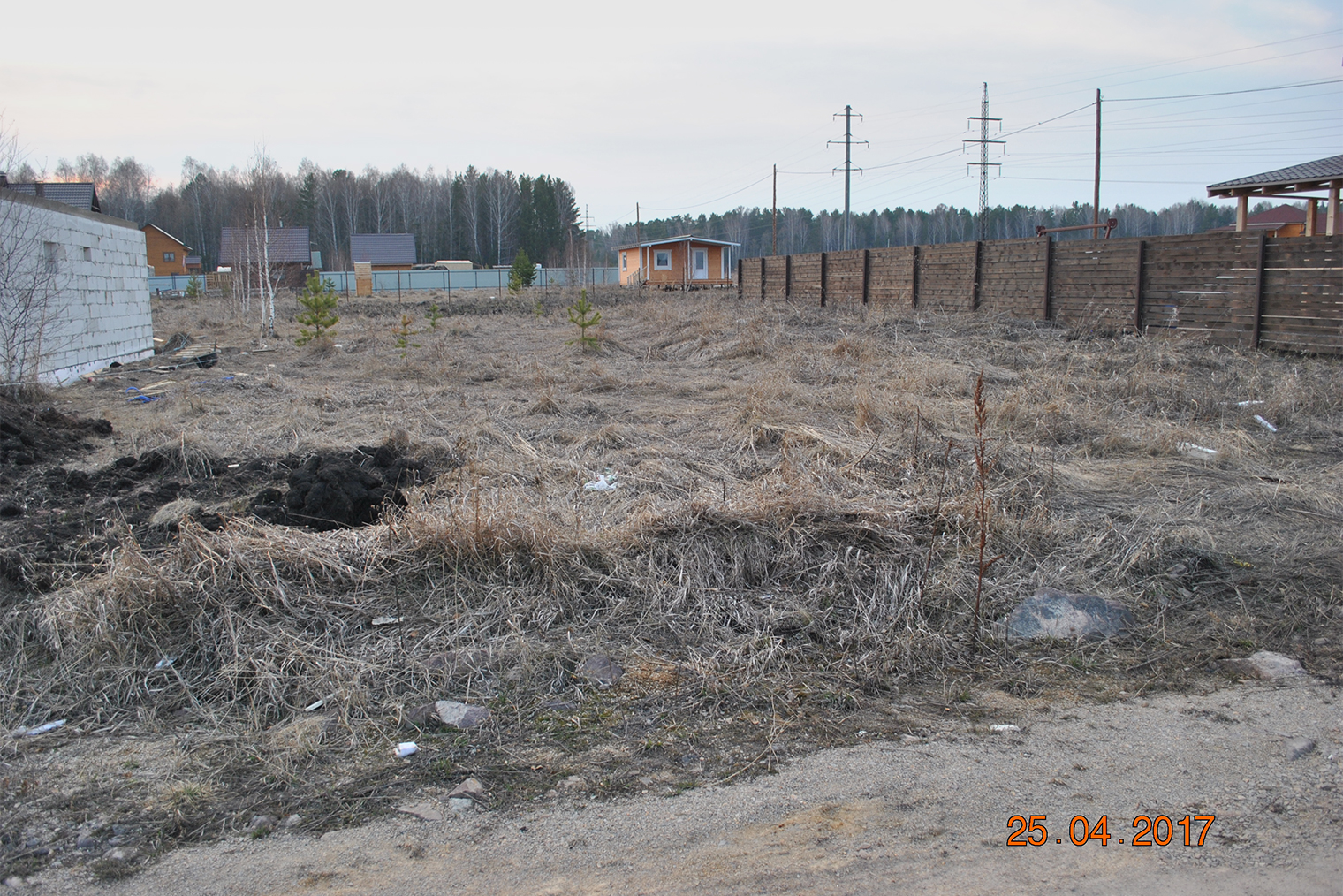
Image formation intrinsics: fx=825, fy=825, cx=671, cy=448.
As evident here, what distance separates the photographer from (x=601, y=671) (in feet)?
11.1

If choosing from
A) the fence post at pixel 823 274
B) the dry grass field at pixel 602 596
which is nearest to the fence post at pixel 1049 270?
the dry grass field at pixel 602 596

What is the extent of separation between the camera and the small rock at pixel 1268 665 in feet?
10.8

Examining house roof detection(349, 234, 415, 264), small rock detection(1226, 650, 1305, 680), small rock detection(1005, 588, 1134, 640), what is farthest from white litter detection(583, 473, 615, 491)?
house roof detection(349, 234, 415, 264)

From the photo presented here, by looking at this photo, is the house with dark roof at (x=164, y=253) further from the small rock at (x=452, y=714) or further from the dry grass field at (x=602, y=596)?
the small rock at (x=452, y=714)

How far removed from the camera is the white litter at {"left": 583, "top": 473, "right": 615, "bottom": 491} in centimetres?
559

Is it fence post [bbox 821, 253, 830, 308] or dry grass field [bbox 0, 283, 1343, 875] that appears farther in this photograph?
fence post [bbox 821, 253, 830, 308]

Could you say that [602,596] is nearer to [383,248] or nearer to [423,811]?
[423,811]

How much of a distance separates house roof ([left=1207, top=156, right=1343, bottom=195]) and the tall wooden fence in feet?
14.7

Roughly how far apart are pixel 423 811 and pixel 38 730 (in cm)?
162

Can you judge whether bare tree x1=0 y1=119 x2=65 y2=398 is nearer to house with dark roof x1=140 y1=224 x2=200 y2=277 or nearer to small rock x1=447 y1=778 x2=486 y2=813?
small rock x1=447 y1=778 x2=486 y2=813

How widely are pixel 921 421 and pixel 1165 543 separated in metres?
2.67

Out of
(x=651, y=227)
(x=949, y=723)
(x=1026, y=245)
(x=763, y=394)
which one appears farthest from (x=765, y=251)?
(x=949, y=723)

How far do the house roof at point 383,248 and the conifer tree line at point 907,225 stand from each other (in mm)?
41107

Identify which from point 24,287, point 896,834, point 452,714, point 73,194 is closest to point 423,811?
point 452,714
